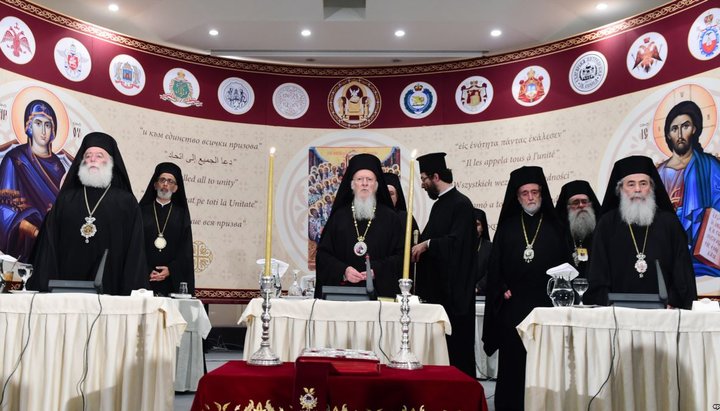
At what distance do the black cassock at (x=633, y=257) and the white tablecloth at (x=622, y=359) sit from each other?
4.77ft

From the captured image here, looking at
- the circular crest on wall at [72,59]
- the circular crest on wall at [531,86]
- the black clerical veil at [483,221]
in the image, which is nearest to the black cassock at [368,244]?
the black clerical veil at [483,221]

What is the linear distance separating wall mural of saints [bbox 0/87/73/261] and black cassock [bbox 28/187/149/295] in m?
3.92

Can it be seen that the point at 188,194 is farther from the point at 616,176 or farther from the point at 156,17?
the point at 616,176

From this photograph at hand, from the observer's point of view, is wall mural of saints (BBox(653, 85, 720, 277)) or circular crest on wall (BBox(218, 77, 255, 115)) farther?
circular crest on wall (BBox(218, 77, 255, 115))

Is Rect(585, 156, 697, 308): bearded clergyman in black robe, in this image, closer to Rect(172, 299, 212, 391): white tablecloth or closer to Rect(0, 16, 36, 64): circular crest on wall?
Rect(172, 299, 212, 391): white tablecloth

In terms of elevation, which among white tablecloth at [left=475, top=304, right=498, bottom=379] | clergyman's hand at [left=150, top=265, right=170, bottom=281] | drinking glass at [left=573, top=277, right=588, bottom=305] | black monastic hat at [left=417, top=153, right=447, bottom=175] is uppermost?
black monastic hat at [left=417, top=153, right=447, bottom=175]

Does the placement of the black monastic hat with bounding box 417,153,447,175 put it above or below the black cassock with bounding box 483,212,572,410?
above

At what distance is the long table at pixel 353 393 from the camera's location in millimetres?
2324

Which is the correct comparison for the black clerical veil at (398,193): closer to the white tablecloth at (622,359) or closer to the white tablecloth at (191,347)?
the white tablecloth at (191,347)

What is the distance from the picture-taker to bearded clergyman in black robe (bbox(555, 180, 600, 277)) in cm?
759

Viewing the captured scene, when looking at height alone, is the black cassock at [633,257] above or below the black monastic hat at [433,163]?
→ below

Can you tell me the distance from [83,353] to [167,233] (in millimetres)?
3847

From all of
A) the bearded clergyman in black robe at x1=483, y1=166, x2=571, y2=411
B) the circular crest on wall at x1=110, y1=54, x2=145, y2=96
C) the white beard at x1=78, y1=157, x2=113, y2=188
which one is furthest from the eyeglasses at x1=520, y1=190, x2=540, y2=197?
the circular crest on wall at x1=110, y1=54, x2=145, y2=96

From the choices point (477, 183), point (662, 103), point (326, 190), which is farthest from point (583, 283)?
point (326, 190)
